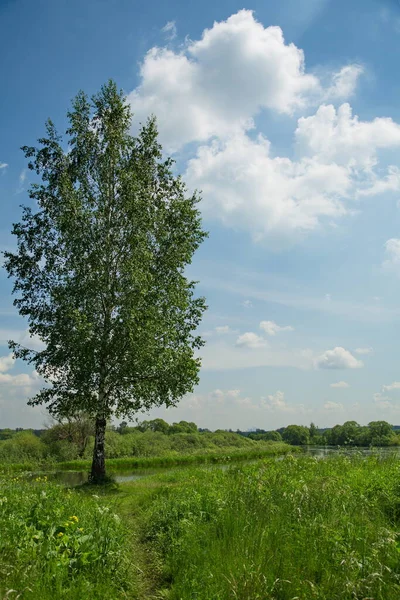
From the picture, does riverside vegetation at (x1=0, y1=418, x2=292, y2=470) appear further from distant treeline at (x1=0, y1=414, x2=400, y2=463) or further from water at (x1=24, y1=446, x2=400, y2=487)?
water at (x1=24, y1=446, x2=400, y2=487)

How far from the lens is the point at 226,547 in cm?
613

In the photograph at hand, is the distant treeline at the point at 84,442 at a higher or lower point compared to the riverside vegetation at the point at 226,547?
lower

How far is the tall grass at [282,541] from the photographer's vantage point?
4754 millimetres

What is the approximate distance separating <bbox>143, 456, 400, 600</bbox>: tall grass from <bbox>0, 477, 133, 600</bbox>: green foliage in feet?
2.90

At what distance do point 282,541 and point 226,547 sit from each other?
2.60 ft

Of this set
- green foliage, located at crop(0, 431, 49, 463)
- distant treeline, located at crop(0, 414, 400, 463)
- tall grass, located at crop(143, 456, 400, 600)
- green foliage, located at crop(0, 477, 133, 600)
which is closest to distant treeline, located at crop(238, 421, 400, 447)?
distant treeline, located at crop(0, 414, 400, 463)

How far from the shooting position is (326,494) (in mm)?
7383

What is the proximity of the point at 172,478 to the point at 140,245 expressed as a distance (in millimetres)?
10734

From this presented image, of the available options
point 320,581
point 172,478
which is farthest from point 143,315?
point 320,581

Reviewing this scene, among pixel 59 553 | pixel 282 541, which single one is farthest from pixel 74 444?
pixel 282 541

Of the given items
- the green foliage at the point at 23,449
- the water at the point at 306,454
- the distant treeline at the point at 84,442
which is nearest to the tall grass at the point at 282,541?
the water at the point at 306,454

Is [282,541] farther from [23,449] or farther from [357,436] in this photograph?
[23,449]

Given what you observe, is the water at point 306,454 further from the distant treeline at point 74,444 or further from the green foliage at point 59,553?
the green foliage at point 59,553

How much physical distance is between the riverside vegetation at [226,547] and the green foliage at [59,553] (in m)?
0.02
